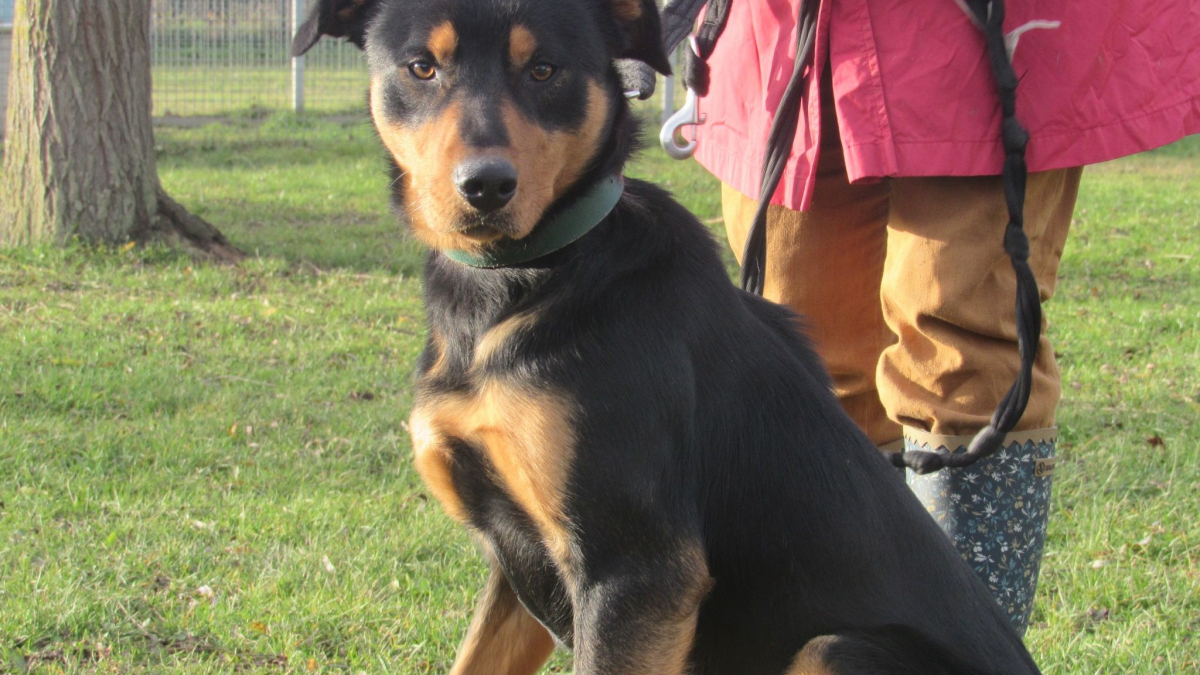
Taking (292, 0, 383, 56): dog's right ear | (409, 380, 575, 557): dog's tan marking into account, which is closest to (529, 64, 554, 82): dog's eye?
(292, 0, 383, 56): dog's right ear

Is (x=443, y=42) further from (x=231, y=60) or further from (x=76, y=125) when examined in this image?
(x=231, y=60)

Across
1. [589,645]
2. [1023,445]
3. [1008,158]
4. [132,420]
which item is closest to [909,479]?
[1023,445]

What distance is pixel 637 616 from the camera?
227 cm

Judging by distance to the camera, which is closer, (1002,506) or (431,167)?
(431,167)

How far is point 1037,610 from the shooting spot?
3.54 m

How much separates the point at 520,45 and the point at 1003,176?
3.58 ft

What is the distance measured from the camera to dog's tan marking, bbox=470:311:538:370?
2.38m

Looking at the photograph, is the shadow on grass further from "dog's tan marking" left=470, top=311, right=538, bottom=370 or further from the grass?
"dog's tan marking" left=470, top=311, right=538, bottom=370

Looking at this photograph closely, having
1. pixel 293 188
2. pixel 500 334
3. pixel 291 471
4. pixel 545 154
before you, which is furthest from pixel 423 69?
pixel 293 188

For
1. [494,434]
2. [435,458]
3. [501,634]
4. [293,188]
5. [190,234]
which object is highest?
[494,434]

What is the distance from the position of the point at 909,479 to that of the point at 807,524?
2.84 feet

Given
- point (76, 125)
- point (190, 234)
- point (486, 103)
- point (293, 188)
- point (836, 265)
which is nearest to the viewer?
point (486, 103)

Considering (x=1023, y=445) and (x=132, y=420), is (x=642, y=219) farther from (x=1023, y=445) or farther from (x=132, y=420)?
(x=132, y=420)

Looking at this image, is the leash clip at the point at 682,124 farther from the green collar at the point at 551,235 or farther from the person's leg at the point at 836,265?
the green collar at the point at 551,235
